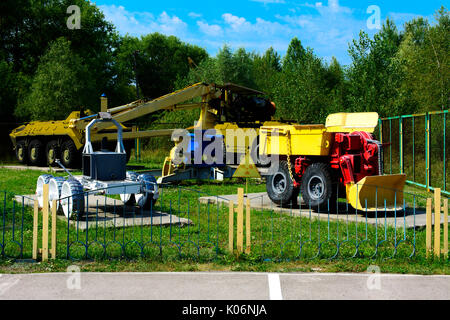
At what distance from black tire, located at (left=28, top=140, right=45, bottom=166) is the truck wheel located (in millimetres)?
16407

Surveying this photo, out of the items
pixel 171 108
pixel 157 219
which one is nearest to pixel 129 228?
pixel 157 219

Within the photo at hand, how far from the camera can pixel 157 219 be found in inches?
372

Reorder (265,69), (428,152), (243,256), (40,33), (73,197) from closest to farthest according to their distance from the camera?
1. (243,256)
2. (73,197)
3. (428,152)
4. (40,33)
5. (265,69)

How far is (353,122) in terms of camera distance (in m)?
11.4

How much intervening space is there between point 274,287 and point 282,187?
614cm

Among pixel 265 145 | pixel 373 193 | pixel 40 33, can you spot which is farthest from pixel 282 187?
pixel 40 33

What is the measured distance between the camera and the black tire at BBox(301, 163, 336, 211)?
1034 cm

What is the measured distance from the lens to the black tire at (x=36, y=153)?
2498 centimetres

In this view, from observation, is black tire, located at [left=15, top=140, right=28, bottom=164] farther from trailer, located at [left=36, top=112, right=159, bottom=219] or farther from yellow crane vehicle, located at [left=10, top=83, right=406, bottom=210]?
trailer, located at [left=36, top=112, right=159, bottom=219]

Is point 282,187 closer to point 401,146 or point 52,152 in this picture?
point 401,146

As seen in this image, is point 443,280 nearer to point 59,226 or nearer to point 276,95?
point 59,226

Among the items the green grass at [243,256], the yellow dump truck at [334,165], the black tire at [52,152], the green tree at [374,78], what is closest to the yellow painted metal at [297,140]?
the yellow dump truck at [334,165]

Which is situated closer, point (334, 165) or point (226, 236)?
point (226, 236)

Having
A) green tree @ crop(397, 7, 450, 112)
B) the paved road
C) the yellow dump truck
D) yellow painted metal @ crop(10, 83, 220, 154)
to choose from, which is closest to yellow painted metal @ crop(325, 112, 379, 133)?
the yellow dump truck
